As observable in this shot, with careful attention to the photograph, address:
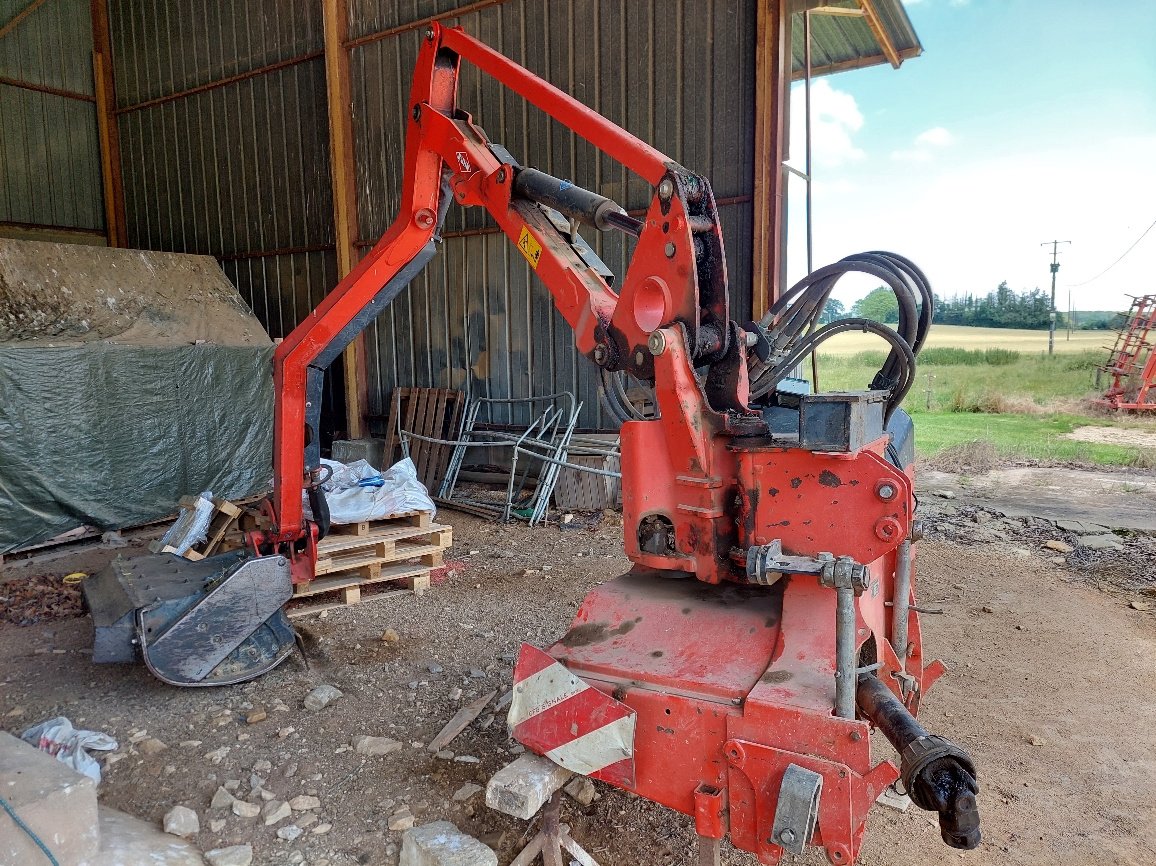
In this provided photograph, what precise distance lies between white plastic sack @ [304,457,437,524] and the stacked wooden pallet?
0.32 ft

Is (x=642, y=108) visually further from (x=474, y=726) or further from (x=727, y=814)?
(x=727, y=814)

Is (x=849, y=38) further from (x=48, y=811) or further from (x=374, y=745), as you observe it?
(x=48, y=811)

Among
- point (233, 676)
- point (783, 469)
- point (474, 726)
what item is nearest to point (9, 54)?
point (233, 676)

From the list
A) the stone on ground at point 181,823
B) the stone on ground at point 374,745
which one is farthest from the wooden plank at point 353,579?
the stone on ground at point 181,823

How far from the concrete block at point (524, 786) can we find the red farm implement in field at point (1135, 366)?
16159 millimetres

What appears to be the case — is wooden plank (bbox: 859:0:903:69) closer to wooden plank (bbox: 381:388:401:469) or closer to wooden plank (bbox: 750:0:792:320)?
wooden plank (bbox: 750:0:792:320)

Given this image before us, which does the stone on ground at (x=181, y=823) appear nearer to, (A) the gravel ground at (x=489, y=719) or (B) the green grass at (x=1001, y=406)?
(A) the gravel ground at (x=489, y=719)

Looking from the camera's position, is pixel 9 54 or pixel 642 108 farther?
pixel 9 54

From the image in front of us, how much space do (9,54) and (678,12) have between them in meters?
9.07

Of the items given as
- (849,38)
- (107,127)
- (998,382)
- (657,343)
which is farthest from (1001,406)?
(107,127)

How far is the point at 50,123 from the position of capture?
1055 centimetres

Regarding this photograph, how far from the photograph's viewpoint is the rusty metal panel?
23.0 feet

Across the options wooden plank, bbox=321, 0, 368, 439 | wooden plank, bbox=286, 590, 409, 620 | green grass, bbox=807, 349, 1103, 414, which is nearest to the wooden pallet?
A: wooden plank, bbox=321, 0, 368, 439

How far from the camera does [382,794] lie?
2840mm
